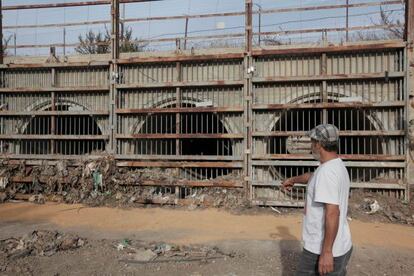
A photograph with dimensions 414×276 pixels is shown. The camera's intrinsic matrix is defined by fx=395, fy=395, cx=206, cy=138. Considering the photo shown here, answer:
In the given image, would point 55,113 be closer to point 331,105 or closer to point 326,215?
point 331,105

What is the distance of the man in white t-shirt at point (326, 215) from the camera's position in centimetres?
265

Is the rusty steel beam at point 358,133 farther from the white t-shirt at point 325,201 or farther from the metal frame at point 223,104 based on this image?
the white t-shirt at point 325,201

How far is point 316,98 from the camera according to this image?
7.93m

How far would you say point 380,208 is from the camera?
23.7ft

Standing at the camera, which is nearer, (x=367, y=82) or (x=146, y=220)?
(x=146, y=220)

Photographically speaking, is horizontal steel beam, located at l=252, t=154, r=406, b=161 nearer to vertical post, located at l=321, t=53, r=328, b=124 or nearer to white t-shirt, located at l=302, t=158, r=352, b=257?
vertical post, located at l=321, t=53, r=328, b=124

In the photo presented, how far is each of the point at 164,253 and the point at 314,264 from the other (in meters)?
2.62

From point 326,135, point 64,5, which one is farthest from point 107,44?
point 326,135

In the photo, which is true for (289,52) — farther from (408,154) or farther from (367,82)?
(408,154)

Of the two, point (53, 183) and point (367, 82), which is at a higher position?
point (367, 82)

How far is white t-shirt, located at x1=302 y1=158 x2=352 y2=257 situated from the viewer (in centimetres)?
268

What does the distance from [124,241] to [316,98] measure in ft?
15.4

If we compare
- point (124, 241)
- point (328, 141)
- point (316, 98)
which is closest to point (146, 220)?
point (124, 241)

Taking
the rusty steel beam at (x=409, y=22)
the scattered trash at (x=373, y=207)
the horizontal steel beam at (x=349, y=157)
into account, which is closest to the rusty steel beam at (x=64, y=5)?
the horizontal steel beam at (x=349, y=157)
